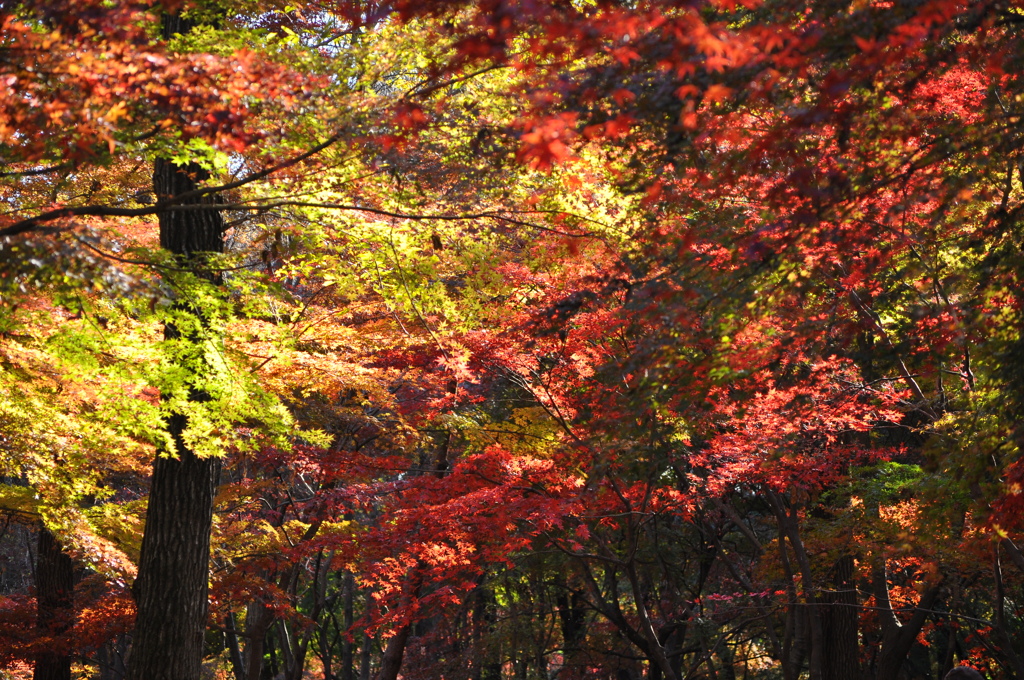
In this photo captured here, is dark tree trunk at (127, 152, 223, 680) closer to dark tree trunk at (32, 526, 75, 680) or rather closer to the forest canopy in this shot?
the forest canopy

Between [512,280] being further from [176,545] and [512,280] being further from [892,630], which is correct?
[892,630]

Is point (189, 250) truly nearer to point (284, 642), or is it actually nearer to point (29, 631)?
point (29, 631)

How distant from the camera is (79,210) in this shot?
504 centimetres

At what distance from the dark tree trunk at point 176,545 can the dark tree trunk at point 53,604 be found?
5672mm

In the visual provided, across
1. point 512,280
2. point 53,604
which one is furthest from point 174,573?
point 53,604

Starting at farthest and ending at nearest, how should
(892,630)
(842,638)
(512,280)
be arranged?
(842,638) → (892,630) → (512,280)

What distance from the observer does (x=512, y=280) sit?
8.54m

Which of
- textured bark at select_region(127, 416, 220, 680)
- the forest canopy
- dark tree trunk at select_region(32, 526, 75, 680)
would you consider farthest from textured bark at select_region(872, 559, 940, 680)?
dark tree trunk at select_region(32, 526, 75, 680)

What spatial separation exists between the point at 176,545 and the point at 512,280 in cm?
401

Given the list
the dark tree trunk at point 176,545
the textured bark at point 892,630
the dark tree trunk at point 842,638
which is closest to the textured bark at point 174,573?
the dark tree trunk at point 176,545

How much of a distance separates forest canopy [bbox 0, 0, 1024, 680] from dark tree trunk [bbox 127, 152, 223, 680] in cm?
4

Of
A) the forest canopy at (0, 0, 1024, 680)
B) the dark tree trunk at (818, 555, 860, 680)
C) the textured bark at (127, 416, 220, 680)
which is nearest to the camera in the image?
the forest canopy at (0, 0, 1024, 680)

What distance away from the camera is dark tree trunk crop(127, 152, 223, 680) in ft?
23.7

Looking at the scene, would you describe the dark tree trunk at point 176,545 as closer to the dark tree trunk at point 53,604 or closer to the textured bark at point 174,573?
the textured bark at point 174,573
